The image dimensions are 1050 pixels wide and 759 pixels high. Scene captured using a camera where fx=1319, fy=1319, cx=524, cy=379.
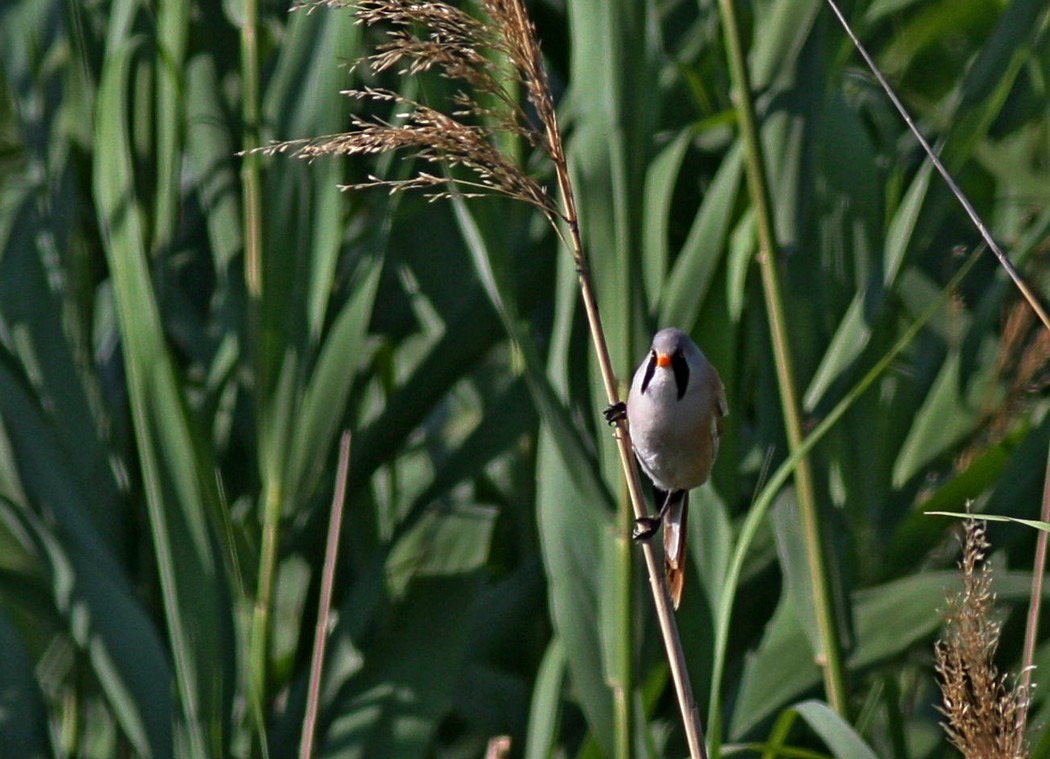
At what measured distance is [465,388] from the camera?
203cm

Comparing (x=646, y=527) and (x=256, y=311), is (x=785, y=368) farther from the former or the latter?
(x=256, y=311)

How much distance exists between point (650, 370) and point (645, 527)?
16 centimetres

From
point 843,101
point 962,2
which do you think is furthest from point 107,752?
point 962,2

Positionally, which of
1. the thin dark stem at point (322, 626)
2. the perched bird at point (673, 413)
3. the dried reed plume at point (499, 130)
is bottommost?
the thin dark stem at point (322, 626)

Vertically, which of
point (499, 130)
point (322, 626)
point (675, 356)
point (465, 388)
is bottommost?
point (322, 626)

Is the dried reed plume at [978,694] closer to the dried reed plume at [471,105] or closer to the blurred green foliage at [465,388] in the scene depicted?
the blurred green foliage at [465,388]

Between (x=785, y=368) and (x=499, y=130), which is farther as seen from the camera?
(x=785, y=368)

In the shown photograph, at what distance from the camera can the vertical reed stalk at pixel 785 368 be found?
1.36 metres

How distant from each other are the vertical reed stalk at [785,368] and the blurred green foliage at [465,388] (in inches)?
2.6

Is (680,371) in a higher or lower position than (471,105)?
lower

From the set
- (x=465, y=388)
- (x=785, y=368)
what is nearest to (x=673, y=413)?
(x=785, y=368)

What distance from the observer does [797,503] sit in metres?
1.57

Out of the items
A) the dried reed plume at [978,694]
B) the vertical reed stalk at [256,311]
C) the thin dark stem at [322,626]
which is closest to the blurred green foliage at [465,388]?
the vertical reed stalk at [256,311]

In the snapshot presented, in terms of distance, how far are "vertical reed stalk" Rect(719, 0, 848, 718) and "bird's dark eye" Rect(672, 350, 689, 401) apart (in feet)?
0.44
